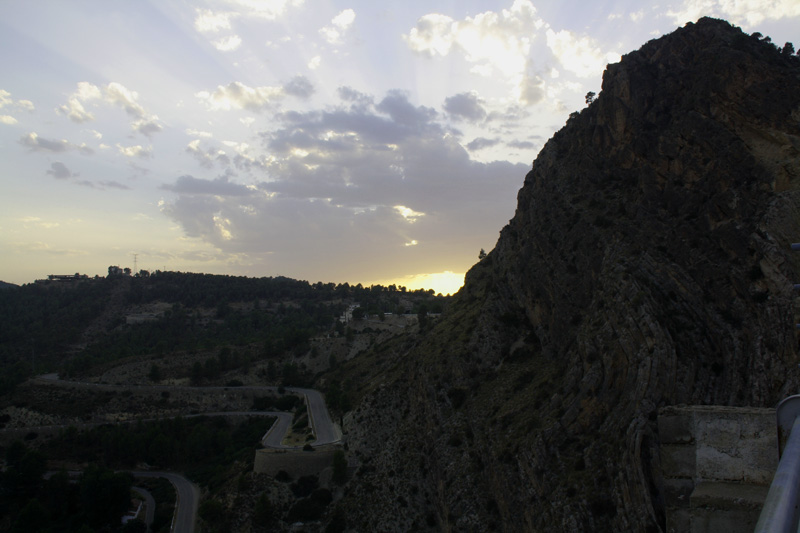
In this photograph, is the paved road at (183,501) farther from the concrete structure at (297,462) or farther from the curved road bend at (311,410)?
the curved road bend at (311,410)

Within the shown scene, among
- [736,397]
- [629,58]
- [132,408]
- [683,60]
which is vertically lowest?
[132,408]

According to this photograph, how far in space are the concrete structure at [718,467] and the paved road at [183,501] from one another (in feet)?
158

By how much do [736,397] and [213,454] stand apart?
63114 mm

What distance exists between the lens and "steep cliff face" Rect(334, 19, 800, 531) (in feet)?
67.6

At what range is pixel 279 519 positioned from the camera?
136ft

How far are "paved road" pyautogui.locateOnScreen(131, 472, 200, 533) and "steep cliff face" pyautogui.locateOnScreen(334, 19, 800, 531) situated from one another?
17.1 meters

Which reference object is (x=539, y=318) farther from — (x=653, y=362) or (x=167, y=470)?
(x=167, y=470)

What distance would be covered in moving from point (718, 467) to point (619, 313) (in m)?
20.1

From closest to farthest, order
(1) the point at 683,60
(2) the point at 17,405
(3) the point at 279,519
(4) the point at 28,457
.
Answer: (1) the point at 683,60 → (3) the point at 279,519 → (4) the point at 28,457 → (2) the point at 17,405

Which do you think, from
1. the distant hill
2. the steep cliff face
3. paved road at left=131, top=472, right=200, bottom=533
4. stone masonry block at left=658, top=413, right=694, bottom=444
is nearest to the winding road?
paved road at left=131, top=472, right=200, bottom=533

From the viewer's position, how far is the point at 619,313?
24.8 metres

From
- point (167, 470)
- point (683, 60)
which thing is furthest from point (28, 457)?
point (683, 60)

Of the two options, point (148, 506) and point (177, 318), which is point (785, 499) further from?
point (177, 318)

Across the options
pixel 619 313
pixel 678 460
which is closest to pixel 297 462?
pixel 619 313
